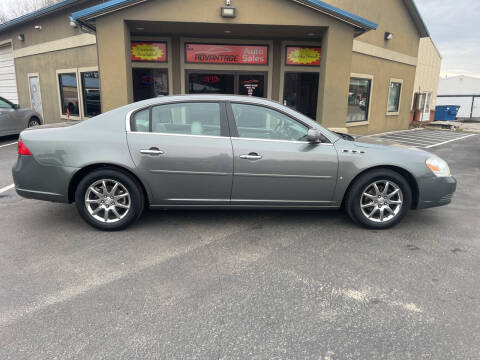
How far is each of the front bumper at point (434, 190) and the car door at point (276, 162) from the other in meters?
1.10

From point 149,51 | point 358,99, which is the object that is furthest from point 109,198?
point 358,99

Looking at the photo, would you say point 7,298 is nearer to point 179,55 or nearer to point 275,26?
point 275,26

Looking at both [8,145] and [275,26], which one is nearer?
[275,26]

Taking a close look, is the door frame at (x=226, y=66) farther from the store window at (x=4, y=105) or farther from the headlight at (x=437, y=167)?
the headlight at (x=437, y=167)

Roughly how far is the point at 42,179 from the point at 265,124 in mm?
2684

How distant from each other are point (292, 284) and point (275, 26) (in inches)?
301

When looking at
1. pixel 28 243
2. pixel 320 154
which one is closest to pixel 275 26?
pixel 320 154

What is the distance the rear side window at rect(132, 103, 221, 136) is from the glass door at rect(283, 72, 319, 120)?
8.15 meters

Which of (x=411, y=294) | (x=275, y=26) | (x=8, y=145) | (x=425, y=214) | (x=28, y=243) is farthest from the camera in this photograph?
(x=8, y=145)

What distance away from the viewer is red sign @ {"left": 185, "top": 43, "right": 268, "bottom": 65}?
1144 cm

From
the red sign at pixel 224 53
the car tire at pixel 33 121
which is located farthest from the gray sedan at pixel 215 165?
the car tire at pixel 33 121

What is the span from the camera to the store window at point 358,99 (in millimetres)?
13219

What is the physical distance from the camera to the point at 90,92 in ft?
42.8

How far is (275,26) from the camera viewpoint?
912 centimetres
